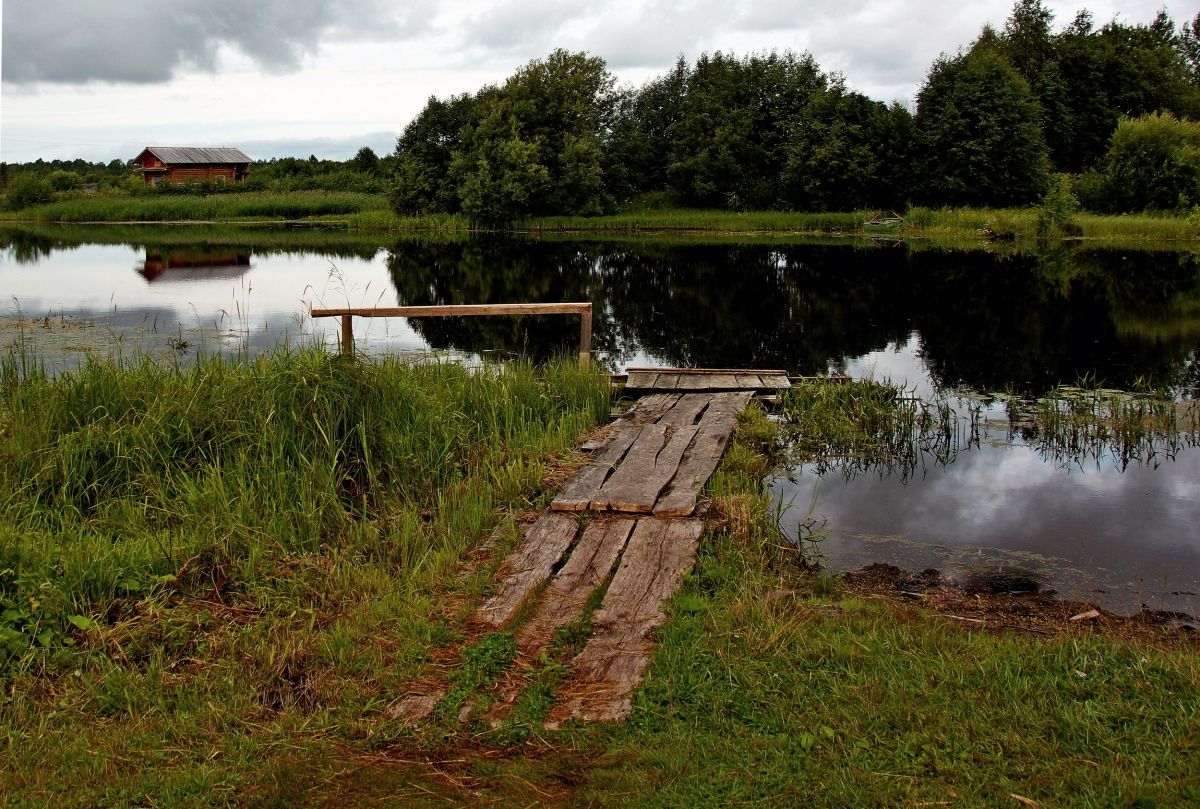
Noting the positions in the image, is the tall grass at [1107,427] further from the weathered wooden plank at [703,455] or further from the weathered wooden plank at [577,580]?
the weathered wooden plank at [577,580]

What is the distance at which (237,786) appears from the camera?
315cm

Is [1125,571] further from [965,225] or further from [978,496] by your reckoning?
[965,225]

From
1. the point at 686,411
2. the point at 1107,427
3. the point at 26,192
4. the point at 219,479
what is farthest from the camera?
the point at 26,192

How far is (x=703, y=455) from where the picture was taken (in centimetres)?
759

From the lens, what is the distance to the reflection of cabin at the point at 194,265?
24.7m

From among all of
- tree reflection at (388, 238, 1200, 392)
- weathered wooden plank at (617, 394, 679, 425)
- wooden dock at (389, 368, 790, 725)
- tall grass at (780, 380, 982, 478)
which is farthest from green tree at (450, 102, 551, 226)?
wooden dock at (389, 368, 790, 725)

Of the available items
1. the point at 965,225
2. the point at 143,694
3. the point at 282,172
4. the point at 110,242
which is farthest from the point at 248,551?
the point at 282,172

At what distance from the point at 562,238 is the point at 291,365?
36.7m

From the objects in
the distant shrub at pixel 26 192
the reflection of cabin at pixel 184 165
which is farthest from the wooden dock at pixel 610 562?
the reflection of cabin at pixel 184 165

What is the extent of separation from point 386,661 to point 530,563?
1.25 meters

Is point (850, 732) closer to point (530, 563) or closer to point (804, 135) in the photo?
point (530, 563)

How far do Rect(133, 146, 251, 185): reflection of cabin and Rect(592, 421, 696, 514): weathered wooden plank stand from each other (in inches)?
2740

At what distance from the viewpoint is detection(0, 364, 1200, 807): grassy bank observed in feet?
10.4

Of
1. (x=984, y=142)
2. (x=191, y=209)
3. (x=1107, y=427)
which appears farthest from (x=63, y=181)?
(x=1107, y=427)
